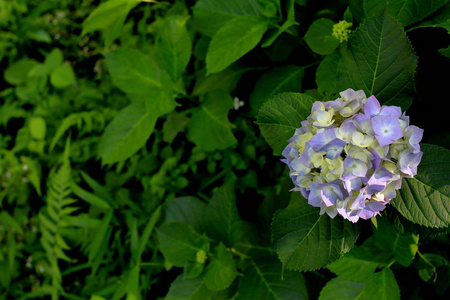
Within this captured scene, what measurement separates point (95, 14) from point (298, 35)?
90 centimetres

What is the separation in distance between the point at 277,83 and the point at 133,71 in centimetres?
63

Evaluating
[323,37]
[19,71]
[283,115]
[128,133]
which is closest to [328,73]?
[323,37]

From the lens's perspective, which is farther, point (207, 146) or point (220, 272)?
point (207, 146)

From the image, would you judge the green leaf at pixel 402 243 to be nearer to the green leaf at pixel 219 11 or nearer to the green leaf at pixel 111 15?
the green leaf at pixel 219 11

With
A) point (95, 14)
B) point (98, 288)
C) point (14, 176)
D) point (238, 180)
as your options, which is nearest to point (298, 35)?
point (238, 180)

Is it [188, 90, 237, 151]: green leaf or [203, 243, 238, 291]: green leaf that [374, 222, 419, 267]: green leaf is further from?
[188, 90, 237, 151]: green leaf

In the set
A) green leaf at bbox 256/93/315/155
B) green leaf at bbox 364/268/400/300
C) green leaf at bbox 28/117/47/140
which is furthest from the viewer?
green leaf at bbox 28/117/47/140

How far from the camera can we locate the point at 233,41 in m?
1.39

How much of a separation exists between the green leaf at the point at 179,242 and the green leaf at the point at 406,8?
3.27ft

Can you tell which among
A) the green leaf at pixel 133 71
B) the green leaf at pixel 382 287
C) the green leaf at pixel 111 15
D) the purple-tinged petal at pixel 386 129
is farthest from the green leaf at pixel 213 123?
the purple-tinged petal at pixel 386 129

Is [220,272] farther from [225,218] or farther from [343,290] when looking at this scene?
[343,290]

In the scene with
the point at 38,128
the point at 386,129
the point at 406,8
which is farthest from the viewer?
the point at 38,128

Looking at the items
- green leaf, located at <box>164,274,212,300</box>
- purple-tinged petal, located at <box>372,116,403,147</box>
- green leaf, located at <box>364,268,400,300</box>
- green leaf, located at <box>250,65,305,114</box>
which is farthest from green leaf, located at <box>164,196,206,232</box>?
purple-tinged petal, located at <box>372,116,403,147</box>

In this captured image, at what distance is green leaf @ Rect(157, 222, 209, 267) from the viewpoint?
58.1 inches
